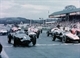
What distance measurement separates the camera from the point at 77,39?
968 inches

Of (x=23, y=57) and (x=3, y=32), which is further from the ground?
(x=23, y=57)

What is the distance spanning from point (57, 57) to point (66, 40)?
11802 mm

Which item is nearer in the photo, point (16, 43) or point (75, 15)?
point (16, 43)

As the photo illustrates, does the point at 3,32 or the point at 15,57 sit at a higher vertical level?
the point at 15,57

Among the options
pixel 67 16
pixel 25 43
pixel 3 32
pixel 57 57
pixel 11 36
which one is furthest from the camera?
pixel 67 16

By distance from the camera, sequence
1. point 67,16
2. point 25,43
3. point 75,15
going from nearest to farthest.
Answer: point 25,43
point 75,15
point 67,16

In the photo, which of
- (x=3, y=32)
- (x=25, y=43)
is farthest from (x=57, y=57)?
(x=3, y=32)

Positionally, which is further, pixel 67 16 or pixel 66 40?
pixel 67 16

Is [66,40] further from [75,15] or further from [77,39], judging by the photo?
[75,15]

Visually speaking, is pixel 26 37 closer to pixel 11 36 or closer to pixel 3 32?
pixel 11 36

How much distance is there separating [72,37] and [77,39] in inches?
19.6

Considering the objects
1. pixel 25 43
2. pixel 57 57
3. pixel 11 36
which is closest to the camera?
pixel 57 57

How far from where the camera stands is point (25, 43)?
2069cm

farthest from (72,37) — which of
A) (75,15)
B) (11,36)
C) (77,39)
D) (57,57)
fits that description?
(75,15)
